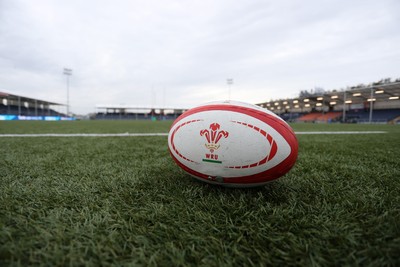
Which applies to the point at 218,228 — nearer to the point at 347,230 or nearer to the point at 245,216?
the point at 245,216

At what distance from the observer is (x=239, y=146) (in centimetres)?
124

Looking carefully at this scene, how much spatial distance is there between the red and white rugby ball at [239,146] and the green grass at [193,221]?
5.3 inches

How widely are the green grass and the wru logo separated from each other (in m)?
0.30

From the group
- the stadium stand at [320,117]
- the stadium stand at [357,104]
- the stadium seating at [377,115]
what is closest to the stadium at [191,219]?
the stadium stand at [357,104]

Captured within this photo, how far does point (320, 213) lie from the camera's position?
1.06 metres

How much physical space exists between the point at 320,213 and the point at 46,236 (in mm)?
1270

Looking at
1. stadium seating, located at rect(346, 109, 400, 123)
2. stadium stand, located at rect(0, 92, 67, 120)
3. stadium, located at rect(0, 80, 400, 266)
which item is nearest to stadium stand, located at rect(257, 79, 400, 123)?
stadium seating, located at rect(346, 109, 400, 123)

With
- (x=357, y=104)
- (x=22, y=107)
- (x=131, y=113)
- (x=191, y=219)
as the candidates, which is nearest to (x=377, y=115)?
(x=357, y=104)

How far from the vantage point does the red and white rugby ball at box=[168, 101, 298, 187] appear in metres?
1.25

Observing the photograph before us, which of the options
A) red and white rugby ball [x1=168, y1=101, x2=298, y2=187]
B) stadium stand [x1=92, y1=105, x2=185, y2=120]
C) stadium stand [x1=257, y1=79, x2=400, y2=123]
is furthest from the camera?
stadium stand [x1=92, y1=105, x2=185, y2=120]

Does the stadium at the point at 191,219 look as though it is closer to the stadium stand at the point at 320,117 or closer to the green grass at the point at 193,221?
the green grass at the point at 193,221

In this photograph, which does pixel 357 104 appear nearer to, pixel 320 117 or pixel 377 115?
pixel 377 115

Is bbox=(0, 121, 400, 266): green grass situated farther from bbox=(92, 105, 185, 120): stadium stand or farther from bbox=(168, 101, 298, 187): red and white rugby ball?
bbox=(92, 105, 185, 120): stadium stand

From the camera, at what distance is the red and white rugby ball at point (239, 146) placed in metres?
1.25
